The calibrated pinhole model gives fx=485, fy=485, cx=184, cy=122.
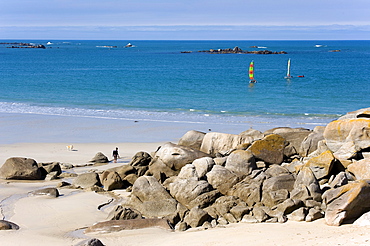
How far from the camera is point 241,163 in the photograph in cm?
1497

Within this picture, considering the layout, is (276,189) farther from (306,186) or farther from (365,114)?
(365,114)

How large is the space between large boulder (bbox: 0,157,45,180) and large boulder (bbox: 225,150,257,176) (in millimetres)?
7522

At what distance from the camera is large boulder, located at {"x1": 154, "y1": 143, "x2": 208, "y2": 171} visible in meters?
16.5

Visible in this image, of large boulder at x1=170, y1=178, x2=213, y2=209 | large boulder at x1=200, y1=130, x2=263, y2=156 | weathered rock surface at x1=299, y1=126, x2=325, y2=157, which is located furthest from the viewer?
large boulder at x1=200, y1=130, x2=263, y2=156

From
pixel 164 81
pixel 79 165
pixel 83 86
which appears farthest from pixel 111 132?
pixel 164 81

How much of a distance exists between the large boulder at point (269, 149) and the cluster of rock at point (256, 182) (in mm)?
33

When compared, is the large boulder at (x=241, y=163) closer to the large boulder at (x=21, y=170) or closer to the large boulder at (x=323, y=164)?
the large boulder at (x=323, y=164)

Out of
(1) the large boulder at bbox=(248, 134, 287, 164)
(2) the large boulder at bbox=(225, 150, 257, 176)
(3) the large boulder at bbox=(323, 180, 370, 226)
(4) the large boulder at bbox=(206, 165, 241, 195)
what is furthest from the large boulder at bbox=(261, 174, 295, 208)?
(3) the large boulder at bbox=(323, 180, 370, 226)

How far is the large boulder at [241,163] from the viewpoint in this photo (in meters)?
14.9

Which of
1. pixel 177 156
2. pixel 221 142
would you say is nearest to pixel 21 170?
pixel 177 156

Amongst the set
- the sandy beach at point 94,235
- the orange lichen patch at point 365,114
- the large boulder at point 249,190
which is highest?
the orange lichen patch at point 365,114

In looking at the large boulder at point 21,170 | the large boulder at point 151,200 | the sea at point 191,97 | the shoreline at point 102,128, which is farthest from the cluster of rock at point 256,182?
the sea at point 191,97

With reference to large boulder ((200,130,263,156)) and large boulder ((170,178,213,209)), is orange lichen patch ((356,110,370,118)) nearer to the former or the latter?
large boulder ((200,130,263,156))

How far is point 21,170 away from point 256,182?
9.01m
